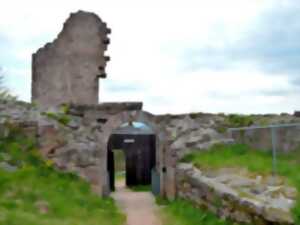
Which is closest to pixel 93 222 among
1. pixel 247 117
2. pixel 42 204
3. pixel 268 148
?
pixel 42 204

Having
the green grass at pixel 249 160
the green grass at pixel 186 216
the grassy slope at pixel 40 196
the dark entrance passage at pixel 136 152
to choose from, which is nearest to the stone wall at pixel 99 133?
the grassy slope at pixel 40 196

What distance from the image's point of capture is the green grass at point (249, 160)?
28.4 ft

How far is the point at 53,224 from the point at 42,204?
1.34 metres

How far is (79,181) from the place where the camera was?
1169cm

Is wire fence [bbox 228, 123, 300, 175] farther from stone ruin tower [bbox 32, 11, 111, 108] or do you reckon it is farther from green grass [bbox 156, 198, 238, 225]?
stone ruin tower [bbox 32, 11, 111, 108]

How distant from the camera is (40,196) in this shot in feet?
29.1

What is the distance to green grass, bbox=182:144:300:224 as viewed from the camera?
8.66 meters

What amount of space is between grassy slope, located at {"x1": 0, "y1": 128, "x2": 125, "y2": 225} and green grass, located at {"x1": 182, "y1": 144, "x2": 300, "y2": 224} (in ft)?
8.80

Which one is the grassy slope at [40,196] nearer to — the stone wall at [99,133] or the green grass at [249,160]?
the stone wall at [99,133]

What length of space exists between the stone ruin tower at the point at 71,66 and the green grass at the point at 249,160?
470cm

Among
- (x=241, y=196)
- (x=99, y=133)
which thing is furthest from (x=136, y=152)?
(x=241, y=196)

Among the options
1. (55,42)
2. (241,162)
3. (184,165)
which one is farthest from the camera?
(55,42)

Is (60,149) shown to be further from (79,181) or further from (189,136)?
(189,136)

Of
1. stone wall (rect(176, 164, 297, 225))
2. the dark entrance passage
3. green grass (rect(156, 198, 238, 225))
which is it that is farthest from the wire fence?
the dark entrance passage
